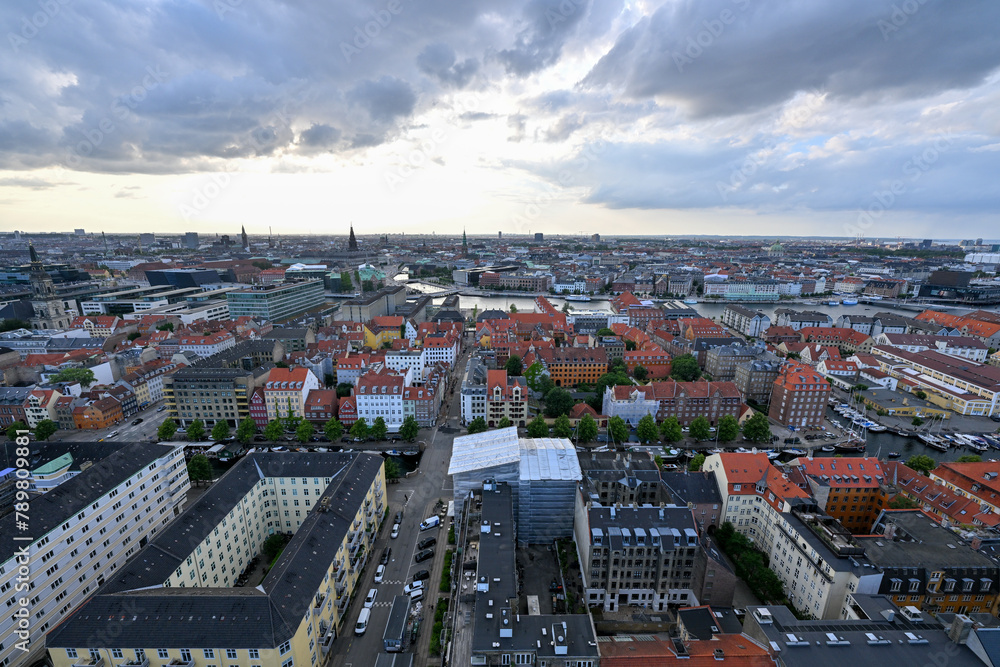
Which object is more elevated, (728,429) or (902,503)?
(902,503)

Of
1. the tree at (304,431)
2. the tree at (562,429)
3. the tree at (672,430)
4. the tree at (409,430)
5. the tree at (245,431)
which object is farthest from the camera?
the tree at (672,430)

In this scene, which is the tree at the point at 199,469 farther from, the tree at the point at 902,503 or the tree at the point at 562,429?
the tree at the point at 902,503

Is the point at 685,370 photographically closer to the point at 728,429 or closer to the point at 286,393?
the point at 728,429

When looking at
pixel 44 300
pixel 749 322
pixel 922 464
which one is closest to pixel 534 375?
pixel 922 464

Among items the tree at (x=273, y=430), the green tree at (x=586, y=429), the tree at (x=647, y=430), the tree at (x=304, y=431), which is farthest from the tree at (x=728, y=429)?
the tree at (x=273, y=430)

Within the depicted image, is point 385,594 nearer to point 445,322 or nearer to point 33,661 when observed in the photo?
point 33,661
